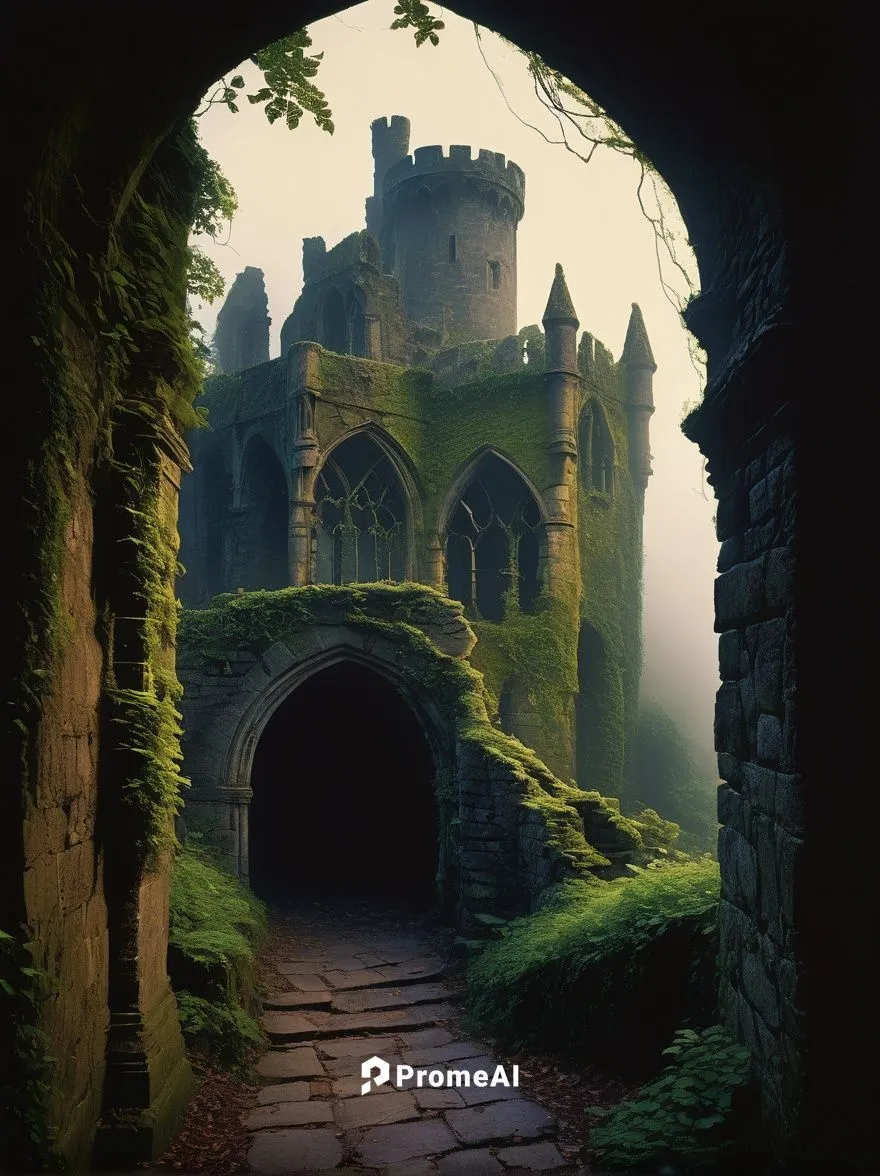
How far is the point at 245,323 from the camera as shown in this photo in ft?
107

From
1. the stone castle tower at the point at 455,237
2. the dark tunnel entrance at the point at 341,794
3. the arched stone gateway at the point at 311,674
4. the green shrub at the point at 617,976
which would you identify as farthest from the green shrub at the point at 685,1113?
the stone castle tower at the point at 455,237

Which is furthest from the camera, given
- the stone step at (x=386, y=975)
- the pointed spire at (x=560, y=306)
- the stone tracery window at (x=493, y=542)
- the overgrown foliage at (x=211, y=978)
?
the stone tracery window at (x=493, y=542)

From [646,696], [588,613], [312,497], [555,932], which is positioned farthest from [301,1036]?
[646,696]

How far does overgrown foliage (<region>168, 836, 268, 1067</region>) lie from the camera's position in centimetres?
628

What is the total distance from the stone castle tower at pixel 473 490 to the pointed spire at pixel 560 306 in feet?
0.17

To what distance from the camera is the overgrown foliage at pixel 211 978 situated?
6.28 meters

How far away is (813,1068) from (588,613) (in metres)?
20.8

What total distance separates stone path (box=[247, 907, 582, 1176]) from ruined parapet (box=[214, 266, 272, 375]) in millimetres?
25550

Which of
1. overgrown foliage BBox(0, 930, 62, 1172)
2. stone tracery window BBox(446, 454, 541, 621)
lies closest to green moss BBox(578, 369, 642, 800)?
stone tracery window BBox(446, 454, 541, 621)

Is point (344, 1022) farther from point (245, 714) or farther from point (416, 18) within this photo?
point (416, 18)

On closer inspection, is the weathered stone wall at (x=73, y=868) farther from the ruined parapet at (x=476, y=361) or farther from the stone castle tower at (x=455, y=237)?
the stone castle tower at (x=455, y=237)

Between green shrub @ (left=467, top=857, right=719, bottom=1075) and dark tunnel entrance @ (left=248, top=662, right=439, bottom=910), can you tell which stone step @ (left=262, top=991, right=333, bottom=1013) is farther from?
dark tunnel entrance @ (left=248, top=662, right=439, bottom=910)

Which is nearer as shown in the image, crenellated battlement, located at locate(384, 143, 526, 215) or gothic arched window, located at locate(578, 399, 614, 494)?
gothic arched window, located at locate(578, 399, 614, 494)

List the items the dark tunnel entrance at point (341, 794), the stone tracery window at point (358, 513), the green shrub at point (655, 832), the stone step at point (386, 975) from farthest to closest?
the stone tracery window at point (358, 513) < the dark tunnel entrance at point (341, 794) < the green shrub at point (655, 832) < the stone step at point (386, 975)
